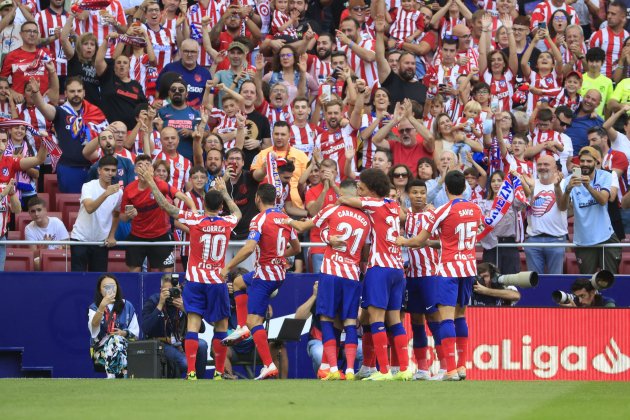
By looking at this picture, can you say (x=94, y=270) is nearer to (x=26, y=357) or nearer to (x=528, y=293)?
(x=26, y=357)

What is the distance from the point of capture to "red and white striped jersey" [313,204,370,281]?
1526cm

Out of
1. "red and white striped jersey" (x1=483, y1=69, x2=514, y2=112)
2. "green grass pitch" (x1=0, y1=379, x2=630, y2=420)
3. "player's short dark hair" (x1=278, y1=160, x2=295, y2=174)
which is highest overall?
"red and white striped jersey" (x1=483, y1=69, x2=514, y2=112)

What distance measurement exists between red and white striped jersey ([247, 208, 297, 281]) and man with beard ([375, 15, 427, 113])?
→ 6.10m

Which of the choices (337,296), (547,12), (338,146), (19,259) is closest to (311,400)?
(337,296)

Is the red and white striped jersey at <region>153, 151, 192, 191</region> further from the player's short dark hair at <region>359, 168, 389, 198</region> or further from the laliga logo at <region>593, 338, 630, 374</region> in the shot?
the laliga logo at <region>593, 338, 630, 374</region>

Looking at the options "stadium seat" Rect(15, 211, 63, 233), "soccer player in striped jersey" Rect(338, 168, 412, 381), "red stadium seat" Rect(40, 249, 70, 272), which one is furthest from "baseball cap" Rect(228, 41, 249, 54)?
"soccer player in striped jersey" Rect(338, 168, 412, 381)

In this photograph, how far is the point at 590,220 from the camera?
744 inches

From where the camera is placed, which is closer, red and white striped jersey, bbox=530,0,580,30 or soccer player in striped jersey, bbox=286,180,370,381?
soccer player in striped jersey, bbox=286,180,370,381

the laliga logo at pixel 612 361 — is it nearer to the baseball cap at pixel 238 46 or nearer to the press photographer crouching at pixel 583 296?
the press photographer crouching at pixel 583 296

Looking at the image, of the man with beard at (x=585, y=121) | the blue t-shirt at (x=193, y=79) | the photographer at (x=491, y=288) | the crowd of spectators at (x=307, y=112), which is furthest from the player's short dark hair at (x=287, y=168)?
the man with beard at (x=585, y=121)

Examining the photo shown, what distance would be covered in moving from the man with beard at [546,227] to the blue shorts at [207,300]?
5068mm

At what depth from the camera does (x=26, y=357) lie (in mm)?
19203

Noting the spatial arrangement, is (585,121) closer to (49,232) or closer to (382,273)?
(382,273)

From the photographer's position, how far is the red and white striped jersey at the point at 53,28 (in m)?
21.8
